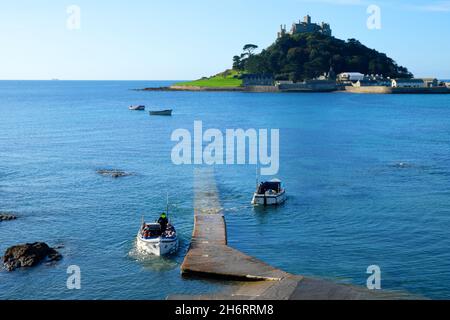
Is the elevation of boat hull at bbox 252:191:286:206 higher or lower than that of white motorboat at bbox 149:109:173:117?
lower

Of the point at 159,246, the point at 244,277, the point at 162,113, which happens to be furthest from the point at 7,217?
the point at 162,113

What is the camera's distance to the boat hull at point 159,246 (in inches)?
1359

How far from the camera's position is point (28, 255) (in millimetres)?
33719

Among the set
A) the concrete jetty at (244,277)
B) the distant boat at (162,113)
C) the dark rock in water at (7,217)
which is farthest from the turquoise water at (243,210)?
the distant boat at (162,113)

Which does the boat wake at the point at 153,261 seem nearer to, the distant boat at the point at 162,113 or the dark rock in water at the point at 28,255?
the dark rock in water at the point at 28,255

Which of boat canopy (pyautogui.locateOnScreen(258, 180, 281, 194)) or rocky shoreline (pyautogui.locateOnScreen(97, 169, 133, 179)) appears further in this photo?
rocky shoreline (pyautogui.locateOnScreen(97, 169, 133, 179))

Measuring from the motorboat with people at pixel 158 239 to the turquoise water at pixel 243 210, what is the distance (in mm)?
785

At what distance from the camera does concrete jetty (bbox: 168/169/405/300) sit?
26.8m

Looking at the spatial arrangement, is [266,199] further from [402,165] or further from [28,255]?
[402,165]

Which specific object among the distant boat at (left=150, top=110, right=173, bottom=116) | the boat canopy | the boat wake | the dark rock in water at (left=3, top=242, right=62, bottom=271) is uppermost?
the distant boat at (left=150, top=110, right=173, bottom=116)

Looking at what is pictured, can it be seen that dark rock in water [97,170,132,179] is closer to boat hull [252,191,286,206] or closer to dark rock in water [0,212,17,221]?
dark rock in water [0,212,17,221]

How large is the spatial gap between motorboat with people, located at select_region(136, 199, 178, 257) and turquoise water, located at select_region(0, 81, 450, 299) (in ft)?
2.57

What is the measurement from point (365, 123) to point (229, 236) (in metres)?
88.7

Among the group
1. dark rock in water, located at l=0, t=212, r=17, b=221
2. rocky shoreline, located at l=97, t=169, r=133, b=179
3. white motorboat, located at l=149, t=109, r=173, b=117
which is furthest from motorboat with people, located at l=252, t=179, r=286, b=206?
white motorboat, located at l=149, t=109, r=173, b=117
